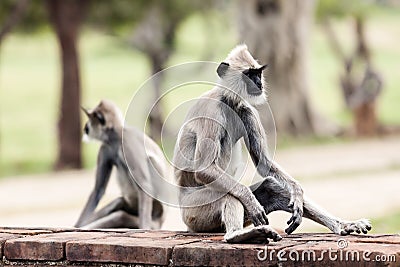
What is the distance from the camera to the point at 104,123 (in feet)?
24.5

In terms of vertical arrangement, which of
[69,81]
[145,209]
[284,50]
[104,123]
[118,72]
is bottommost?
[118,72]

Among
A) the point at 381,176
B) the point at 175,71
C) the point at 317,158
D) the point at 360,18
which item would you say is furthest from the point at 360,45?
the point at 175,71

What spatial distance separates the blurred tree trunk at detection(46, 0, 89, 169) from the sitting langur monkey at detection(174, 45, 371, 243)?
13972mm

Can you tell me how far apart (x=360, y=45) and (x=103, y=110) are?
→ 20.7m

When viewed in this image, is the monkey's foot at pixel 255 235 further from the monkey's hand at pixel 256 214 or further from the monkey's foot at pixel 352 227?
the monkey's foot at pixel 352 227

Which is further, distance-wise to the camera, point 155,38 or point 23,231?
point 155,38

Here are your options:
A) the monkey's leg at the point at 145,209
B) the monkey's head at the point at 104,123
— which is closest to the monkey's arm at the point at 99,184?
the monkey's head at the point at 104,123

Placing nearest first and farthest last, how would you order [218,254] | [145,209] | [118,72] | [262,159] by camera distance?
[218,254] → [262,159] → [145,209] → [118,72]

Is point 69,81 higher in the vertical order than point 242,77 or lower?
lower

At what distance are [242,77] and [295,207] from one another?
65cm

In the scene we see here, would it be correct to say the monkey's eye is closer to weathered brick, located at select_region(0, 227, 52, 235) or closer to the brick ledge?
weathered brick, located at select_region(0, 227, 52, 235)

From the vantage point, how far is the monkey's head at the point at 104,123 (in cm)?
743

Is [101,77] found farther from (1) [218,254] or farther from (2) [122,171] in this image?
(1) [218,254]

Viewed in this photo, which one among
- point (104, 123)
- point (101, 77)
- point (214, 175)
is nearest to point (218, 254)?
point (214, 175)
